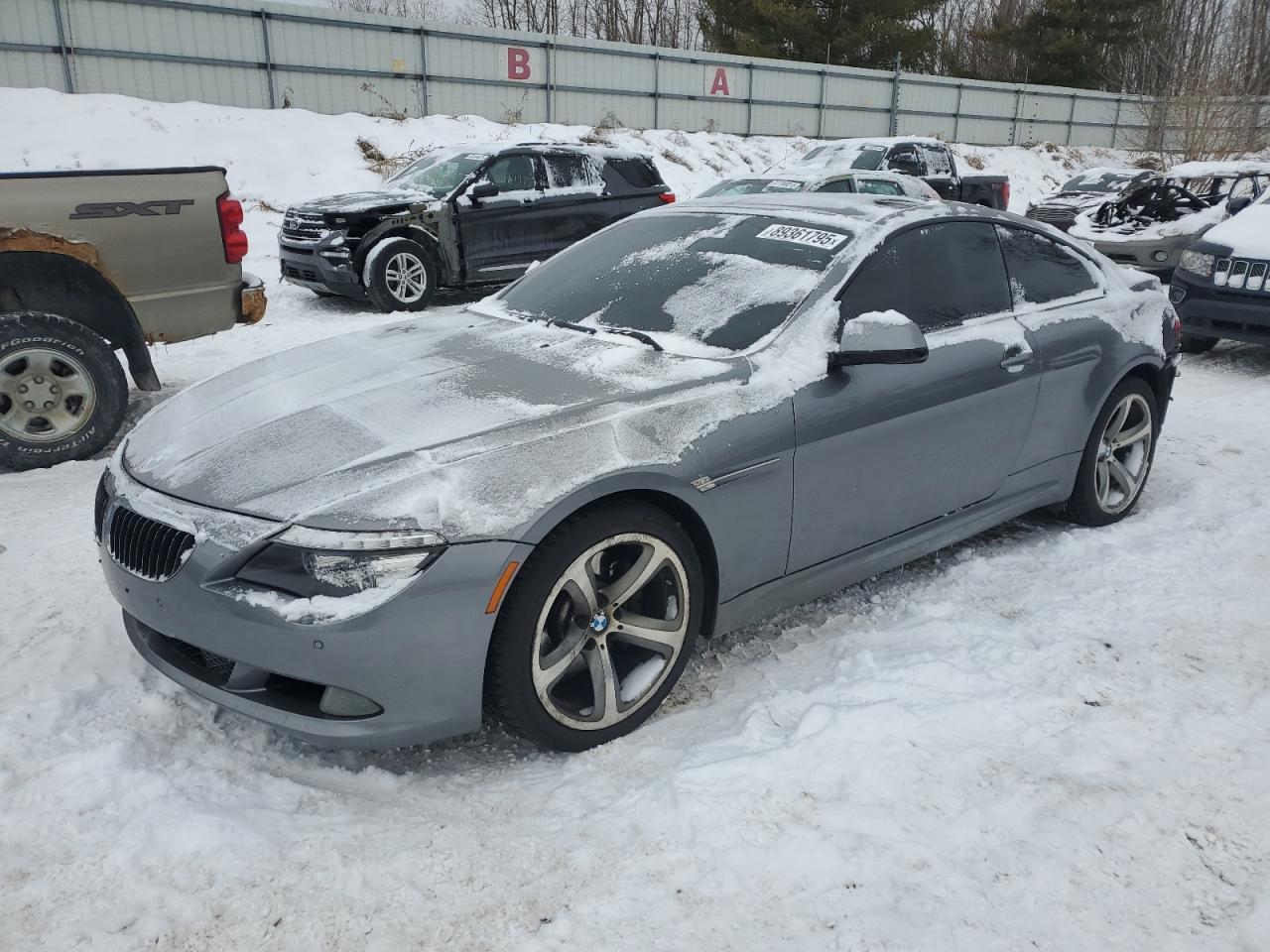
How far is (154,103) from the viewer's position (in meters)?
16.8

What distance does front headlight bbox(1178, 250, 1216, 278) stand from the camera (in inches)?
313

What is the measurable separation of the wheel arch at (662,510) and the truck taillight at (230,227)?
3.88 metres

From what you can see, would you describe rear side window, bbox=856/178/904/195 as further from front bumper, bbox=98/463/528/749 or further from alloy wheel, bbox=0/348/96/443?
front bumper, bbox=98/463/528/749

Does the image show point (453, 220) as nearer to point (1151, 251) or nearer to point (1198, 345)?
point (1198, 345)

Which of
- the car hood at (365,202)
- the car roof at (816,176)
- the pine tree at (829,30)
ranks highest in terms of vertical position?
the pine tree at (829,30)

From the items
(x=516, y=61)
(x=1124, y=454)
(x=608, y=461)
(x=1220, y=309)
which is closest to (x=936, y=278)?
(x=1124, y=454)

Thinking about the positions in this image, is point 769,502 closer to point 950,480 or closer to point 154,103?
point 950,480

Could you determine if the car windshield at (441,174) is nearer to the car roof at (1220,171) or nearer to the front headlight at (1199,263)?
the front headlight at (1199,263)

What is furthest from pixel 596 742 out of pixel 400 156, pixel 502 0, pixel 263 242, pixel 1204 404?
pixel 502 0

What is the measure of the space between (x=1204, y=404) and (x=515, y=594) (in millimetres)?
6204

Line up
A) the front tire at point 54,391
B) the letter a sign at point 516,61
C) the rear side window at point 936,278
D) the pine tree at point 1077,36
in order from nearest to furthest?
the rear side window at point 936,278, the front tire at point 54,391, the letter a sign at point 516,61, the pine tree at point 1077,36

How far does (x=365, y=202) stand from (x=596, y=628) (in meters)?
8.05

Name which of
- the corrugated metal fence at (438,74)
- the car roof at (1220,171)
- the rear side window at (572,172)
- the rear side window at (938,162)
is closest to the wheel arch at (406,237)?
the rear side window at (572,172)

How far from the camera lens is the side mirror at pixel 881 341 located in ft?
10.2
